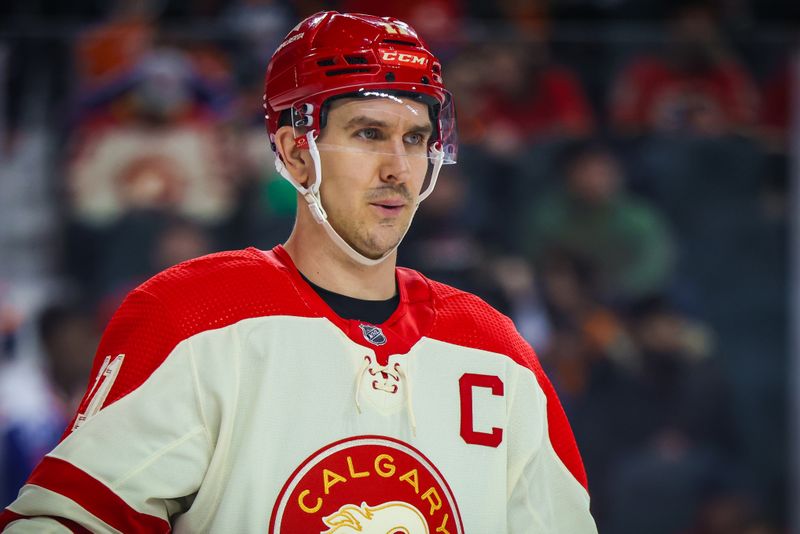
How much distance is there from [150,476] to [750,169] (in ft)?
10.1

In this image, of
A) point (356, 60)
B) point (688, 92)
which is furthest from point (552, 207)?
point (356, 60)

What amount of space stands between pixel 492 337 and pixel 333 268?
27 cm

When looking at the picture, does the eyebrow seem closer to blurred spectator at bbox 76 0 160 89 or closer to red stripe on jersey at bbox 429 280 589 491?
red stripe on jersey at bbox 429 280 589 491

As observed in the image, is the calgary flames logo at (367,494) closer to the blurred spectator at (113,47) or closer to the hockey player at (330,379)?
the hockey player at (330,379)

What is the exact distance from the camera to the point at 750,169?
3.99 m

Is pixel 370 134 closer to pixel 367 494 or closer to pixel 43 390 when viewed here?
pixel 367 494

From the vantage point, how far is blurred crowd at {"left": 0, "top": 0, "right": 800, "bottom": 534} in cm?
386

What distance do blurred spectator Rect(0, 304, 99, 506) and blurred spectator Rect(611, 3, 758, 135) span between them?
205 centimetres

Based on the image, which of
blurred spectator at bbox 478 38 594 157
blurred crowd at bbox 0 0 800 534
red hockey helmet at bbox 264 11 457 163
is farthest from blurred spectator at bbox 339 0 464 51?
red hockey helmet at bbox 264 11 457 163

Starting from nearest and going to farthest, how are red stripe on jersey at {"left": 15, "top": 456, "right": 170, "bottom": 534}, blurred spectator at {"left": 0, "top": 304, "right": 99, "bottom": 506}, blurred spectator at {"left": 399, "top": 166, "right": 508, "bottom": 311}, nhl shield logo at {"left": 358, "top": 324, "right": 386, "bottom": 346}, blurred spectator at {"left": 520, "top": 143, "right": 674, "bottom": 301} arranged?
red stripe on jersey at {"left": 15, "top": 456, "right": 170, "bottom": 534}
nhl shield logo at {"left": 358, "top": 324, "right": 386, "bottom": 346}
blurred spectator at {"left": 0, "top": 304, "right": 99, "bottom": 506}
blurred spectator at {"left": 399, "top": 166, "right": 508, "bottom": 311}
blurred spectator at {"left": 520, "top": 143, "right": 674, "bottom": 301}

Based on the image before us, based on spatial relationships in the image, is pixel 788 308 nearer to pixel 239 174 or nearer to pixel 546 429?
pixel 239 174

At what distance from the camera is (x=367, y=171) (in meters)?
1.63

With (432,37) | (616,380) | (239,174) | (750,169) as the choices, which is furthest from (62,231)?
(750,169)

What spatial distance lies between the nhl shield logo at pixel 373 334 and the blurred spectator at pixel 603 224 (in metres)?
2.42
